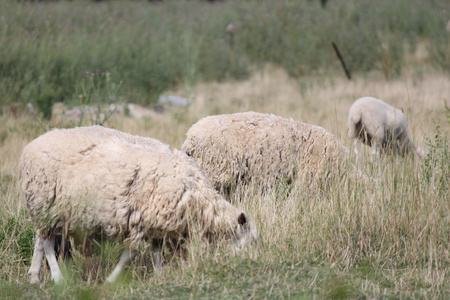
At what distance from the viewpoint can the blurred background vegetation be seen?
1023cm

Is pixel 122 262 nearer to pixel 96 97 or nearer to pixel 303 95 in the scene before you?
pixel 96 97

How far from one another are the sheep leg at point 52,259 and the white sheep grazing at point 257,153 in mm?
1680

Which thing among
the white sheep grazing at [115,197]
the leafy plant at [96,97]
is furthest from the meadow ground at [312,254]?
the leafy plant at [96,97]

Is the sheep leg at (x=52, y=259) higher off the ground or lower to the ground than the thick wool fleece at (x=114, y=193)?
lower

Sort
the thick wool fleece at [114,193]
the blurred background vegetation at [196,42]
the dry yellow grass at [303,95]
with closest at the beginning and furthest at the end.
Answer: the thick wool fleece at [114,193] → the dry yellow grass at [303,95] → the blurred background vegetation at [196,42]

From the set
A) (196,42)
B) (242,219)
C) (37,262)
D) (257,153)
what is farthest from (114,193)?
(196,42)

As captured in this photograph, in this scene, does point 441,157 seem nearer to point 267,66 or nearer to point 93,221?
point 93,221

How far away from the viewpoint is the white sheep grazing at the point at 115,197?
150 inches

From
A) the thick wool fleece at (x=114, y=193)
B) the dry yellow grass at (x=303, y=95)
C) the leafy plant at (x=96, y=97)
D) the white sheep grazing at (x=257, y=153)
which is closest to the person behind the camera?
the thick wool fleece at (x=114, y=193)

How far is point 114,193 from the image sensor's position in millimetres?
3789

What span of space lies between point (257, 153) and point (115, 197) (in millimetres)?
1819

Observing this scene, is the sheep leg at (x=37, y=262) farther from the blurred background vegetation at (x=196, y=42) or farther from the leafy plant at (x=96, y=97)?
the blurred background vegetation at (x=196, y=42)

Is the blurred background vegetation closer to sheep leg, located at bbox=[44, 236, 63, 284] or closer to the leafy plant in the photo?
the leafy plant

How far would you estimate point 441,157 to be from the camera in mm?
4824
